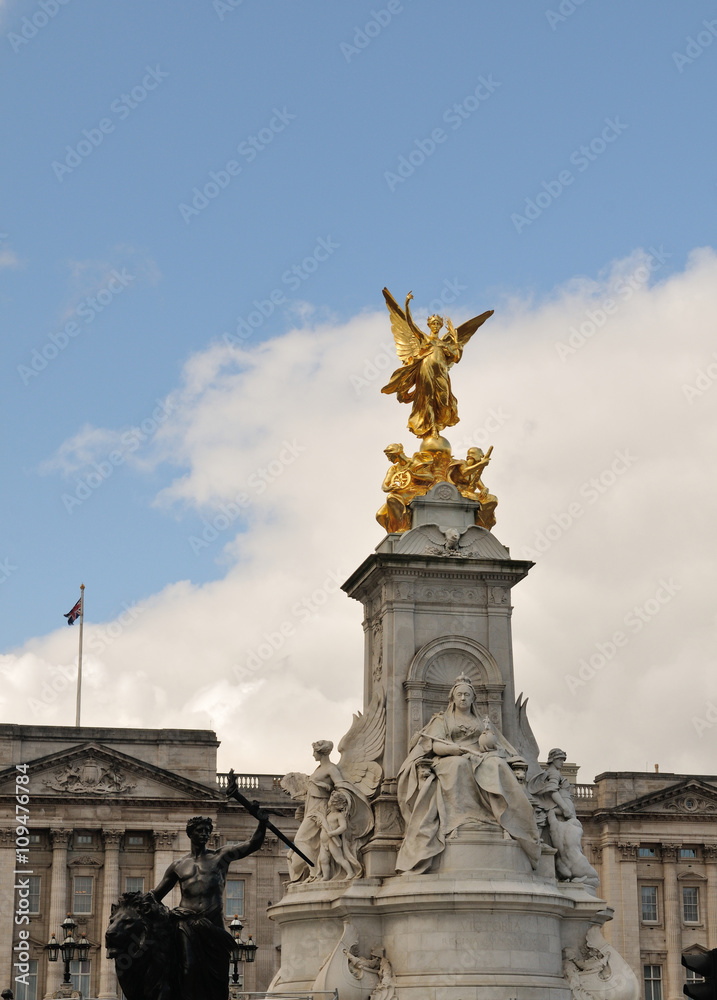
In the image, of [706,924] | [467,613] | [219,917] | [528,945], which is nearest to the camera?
[219,917]

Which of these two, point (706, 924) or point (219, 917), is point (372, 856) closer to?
point (219, 917)

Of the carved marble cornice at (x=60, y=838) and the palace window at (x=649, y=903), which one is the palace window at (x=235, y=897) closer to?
the carved marble cornice at (x=60, y=838)

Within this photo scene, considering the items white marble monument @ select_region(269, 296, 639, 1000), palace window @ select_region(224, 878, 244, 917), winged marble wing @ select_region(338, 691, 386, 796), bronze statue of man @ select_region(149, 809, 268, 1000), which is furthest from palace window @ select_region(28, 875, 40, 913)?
bronze statue of man @ select_region(149, 809, 268, 1000)

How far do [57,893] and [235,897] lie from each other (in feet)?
25.7

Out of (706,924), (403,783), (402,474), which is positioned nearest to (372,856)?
(403,783)

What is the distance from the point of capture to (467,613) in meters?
31.7

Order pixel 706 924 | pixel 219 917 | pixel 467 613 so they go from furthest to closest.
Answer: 1. pixel 706 924
2. pixel 467 613
3. pixel 219 917

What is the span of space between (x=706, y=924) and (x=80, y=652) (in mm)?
31494

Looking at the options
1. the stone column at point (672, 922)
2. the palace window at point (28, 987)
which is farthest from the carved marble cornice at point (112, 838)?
the stone column at point (672, 922)

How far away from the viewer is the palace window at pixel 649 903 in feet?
244

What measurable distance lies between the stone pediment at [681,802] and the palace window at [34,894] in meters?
26.9

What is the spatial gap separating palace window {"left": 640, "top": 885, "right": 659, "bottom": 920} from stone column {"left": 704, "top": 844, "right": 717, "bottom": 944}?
249 cm

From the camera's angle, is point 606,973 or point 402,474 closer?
point 606,973

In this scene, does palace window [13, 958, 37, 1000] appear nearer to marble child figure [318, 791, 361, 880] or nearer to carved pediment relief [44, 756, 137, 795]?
carved pediment relief [44, 756, 137, 795]
